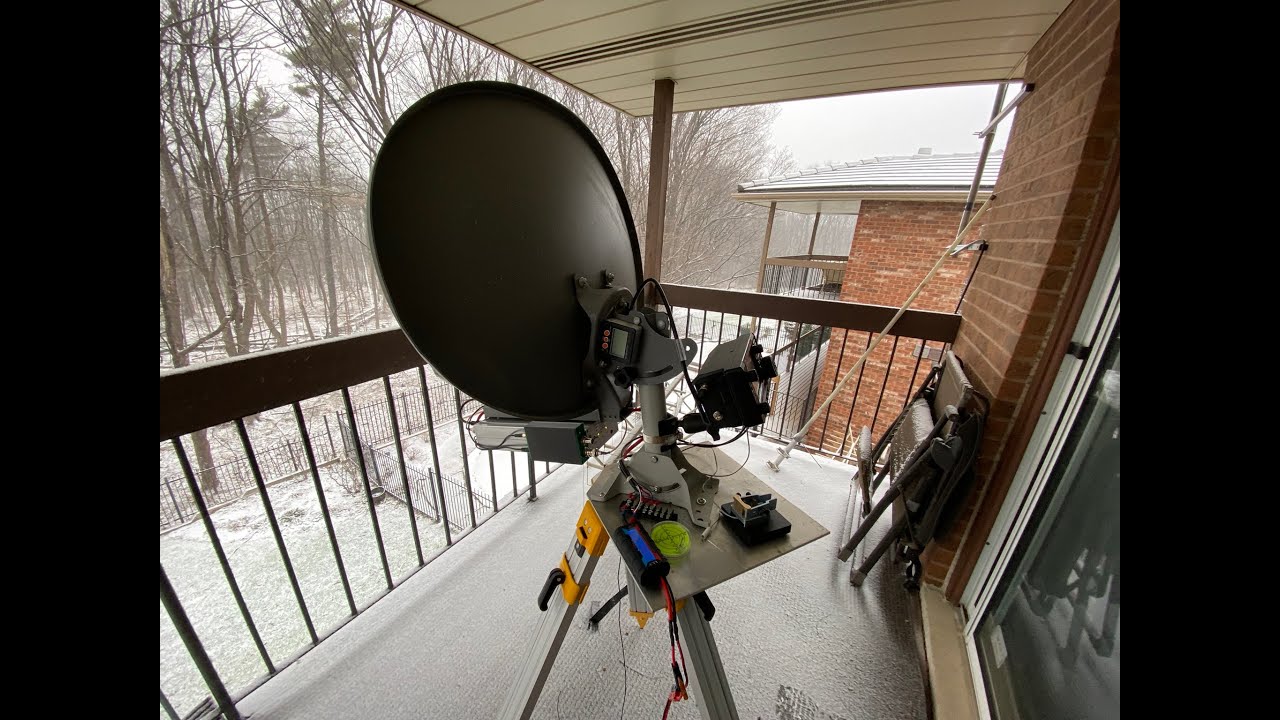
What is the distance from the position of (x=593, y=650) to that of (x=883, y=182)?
223 inches

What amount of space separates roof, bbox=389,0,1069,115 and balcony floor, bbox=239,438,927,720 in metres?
2.21

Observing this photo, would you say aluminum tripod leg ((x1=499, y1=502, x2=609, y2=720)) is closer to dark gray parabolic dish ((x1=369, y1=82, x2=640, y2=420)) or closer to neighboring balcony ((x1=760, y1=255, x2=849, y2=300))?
dark gray parabolic dish ((x1=369, y1=82, x2=640, y2=420))

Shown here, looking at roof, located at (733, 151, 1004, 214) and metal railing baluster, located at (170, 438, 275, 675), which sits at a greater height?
roof, located at (733, 151, 1004, 214)

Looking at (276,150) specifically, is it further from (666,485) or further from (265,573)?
(666,485)

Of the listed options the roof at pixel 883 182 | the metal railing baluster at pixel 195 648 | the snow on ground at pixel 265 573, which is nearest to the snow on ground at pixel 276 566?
the snow on ground at pixel 265 573

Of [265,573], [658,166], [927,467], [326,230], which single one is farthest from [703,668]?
[326,230]

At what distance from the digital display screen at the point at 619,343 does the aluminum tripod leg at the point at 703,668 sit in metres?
0.54

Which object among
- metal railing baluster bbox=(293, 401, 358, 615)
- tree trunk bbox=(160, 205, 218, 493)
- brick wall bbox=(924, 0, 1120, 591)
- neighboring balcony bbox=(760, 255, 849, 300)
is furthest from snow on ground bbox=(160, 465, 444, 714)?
neighboring balcony bbox=(760, 255, 849, 300)

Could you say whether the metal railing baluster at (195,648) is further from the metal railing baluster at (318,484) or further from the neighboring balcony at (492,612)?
the metal railing baluster at (318,484)

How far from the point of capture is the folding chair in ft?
4.47
